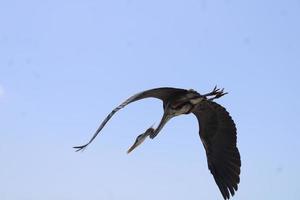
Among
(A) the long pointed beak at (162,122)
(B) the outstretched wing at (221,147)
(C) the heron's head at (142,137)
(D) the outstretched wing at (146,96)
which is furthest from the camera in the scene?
(B) the outstretched wing at (221,147)

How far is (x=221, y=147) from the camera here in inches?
463

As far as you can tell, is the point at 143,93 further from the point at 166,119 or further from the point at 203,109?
the point at 203,109

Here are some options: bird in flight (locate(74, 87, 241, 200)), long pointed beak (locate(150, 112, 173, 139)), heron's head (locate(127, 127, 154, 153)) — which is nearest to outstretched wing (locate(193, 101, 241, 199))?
bird in flight (locate(74, 87, 241, 200))

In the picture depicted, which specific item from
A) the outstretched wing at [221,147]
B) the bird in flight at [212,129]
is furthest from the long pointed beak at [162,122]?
the outstretched wing at [221,147]

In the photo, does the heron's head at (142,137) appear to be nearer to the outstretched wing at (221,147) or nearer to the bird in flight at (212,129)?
the bird in flight at (212,129)

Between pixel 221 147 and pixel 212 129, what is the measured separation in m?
0.47

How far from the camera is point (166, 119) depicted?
10.0 metres

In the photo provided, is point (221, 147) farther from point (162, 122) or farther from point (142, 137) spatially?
point (142, 137)

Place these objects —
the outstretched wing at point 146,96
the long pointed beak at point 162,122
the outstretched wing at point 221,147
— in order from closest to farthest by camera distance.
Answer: the outstretched wing at point 146,96, the long pointed beak at point 162,122, the outstretched wing at point 221,147

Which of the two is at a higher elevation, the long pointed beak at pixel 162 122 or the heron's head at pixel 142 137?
the long pointed beak at pixel 162 122

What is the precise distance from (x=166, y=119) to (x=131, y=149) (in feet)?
2.96

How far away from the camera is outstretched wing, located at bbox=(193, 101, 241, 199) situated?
36.8ft

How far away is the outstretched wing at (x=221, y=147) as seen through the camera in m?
11.2

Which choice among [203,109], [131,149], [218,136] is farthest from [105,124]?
[218,136]
